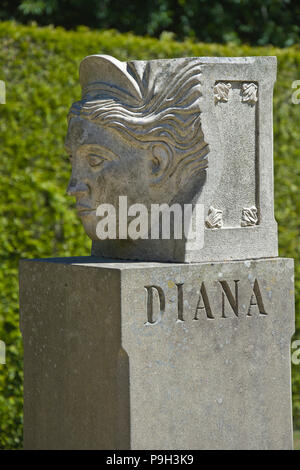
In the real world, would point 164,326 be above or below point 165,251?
below

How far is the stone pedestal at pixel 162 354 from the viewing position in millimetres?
3758

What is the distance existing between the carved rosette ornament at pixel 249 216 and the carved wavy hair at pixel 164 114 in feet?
1.28

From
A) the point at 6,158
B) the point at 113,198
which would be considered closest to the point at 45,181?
the point at 6,158

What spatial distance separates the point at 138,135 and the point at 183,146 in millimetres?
236

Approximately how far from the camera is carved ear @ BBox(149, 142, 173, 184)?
400cm

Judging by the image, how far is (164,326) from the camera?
382 cm

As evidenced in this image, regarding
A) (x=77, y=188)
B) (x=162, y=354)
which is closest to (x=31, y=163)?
(x=77, y=188)

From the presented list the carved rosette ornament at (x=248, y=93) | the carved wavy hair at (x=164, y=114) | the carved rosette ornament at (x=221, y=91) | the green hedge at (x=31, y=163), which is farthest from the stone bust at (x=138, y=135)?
the green hedge at (x=31, y=163)

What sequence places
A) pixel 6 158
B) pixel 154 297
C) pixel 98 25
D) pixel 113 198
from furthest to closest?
1. pixel 98 25
2. pixel 6 158
3. pixel 113 198
4. pixel 154 297

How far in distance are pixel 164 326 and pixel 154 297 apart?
146mm

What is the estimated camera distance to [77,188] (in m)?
4.21

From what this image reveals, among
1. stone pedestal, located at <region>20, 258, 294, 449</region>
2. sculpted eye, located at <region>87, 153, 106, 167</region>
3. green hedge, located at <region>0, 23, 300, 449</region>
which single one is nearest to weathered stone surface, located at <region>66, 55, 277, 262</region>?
sculpted eye, located at <region>87, 153, 106, 167</region>

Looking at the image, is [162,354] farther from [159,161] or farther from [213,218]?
[159,161]
